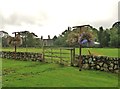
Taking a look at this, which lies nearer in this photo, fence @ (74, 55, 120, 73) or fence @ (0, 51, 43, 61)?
fence @ (74, 55, 120, 73)

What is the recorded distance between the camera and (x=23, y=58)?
23719 millimetres

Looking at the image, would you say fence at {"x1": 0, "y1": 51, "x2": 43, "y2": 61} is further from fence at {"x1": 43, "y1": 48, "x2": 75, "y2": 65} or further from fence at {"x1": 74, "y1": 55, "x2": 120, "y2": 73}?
fence at {"x1": 74, "y1": 55, "x2": 120, "y2": 73}

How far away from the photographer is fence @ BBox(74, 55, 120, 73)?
14.3 meters

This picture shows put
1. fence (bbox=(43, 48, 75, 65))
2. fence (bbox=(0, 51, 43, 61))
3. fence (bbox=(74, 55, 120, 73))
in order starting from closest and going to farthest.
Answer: fence (bbox=(74, 55, 120, 73))
fence (bbox=(43, 48, 75, 65))
fence (bbox=(0, 51, 43, 61))

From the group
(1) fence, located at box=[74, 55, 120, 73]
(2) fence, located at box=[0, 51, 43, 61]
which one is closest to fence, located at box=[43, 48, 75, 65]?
(2) fence, located at box=[0, 51, 43, 61]

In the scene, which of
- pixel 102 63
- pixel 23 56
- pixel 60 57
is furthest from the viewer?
pixel 23 56

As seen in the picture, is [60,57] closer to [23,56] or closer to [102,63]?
[102,63]

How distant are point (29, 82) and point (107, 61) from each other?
6.03 m

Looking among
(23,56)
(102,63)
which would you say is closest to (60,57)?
(102,63)

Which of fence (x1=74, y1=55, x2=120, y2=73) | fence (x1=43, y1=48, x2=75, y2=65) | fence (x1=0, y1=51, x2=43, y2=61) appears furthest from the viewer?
fence (x1=0, y1=51, x2=43, y2=61)

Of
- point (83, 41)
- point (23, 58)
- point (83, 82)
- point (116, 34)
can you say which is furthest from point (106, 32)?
point (83, 82)

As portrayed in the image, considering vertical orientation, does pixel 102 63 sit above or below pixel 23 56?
below

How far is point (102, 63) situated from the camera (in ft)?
49.8

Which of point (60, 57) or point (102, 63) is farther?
point (60, 57)
